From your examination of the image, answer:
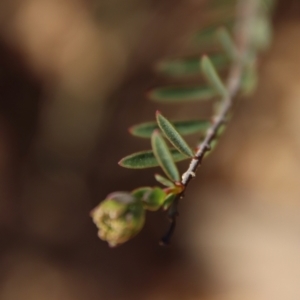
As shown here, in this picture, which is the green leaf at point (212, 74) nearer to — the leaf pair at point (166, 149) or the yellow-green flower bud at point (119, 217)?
the leaf pair at point (166, 149)

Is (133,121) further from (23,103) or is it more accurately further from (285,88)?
(285,88)

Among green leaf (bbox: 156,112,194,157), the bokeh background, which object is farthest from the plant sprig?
the bokeh background

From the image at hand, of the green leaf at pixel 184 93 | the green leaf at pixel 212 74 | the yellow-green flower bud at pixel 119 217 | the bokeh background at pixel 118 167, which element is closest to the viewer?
the yellow-green flower bud at pixel 119 217

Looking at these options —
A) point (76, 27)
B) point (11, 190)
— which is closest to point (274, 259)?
point (11, 190)

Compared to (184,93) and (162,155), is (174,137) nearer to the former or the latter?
(162,155)

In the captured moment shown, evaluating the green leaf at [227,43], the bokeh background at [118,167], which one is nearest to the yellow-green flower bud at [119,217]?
Result: the green leaf at [227,43]

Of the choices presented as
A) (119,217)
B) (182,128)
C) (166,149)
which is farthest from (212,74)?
(119,217)

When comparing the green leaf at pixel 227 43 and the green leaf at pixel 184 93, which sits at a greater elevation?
the green leaf at pixel 227 43
